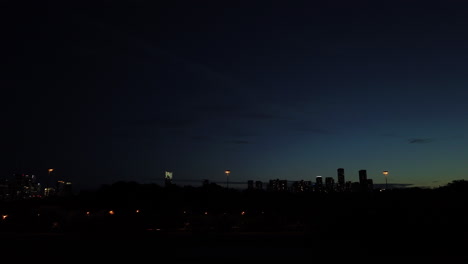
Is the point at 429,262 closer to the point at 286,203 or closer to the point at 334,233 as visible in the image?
the point at 334,233

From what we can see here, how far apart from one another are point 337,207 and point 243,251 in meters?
9.79

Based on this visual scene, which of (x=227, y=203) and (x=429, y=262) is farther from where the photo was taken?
(x=227, y=203)

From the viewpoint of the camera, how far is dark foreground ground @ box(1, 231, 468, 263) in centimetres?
1839

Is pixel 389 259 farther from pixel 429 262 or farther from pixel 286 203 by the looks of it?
pixel 286 203

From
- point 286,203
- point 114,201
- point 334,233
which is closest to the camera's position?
point 334,233

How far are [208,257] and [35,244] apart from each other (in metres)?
13.4

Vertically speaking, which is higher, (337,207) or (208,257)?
(337,207)

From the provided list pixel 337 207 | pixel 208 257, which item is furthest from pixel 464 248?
pixel 208 257

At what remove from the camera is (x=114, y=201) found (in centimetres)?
5959

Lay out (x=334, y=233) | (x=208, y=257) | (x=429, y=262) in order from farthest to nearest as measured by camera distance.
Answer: (x=334, y=233) < (x=208, y=257) < (x=429, y=262)

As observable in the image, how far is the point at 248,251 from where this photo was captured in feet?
69.8

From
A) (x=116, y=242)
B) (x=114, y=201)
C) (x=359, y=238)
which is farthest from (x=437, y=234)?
(x=114, y=201)

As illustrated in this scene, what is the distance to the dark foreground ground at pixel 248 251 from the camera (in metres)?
18.4

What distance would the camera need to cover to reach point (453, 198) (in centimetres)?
2423
